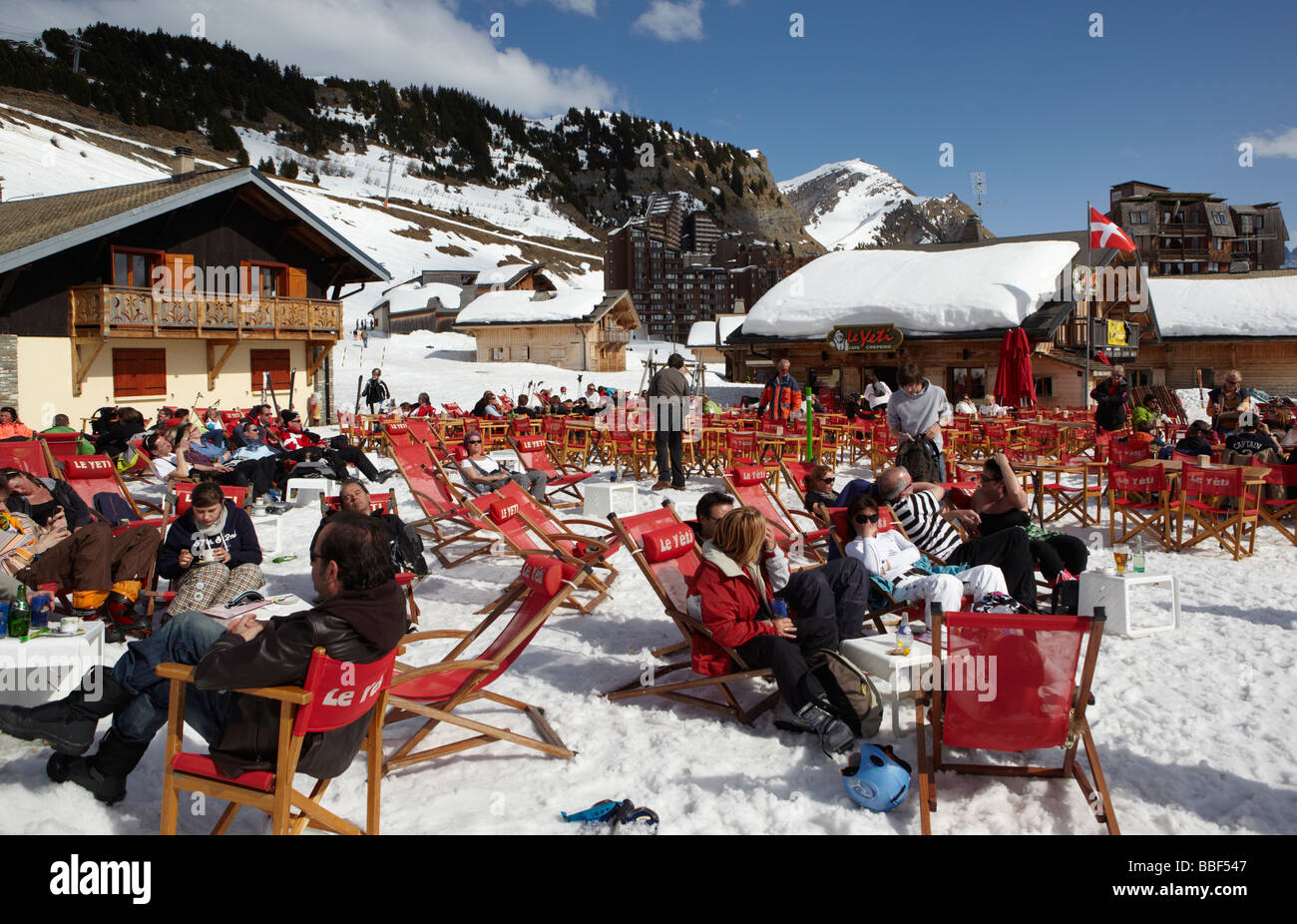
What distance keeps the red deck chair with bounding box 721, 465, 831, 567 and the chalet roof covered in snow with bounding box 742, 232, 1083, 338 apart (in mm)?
16453

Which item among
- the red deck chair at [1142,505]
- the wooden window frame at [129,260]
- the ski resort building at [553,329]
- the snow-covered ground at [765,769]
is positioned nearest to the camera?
the snow-covered ground at [765,769]

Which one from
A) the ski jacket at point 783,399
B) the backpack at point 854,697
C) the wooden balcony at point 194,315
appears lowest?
the backpack at point 854,697

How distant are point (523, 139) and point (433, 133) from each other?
676 inches

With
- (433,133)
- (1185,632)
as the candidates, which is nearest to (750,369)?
(1185,632)

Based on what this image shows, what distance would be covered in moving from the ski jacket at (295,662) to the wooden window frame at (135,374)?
1844cm

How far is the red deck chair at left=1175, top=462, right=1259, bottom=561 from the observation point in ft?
21.1

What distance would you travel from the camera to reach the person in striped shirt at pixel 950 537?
4715 millimetres

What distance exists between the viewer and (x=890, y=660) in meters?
3.56

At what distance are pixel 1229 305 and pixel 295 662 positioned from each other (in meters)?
35.0

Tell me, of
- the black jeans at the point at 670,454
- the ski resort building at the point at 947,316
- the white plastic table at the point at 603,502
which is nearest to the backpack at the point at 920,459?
the white plastic table at the point at 603,502

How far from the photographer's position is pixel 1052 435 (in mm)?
12648

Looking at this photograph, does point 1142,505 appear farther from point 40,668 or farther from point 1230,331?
point 1230,331

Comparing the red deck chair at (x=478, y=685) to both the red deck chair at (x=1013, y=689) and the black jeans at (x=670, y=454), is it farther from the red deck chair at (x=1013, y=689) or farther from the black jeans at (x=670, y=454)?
the black jeans at (x=670, y=454)
